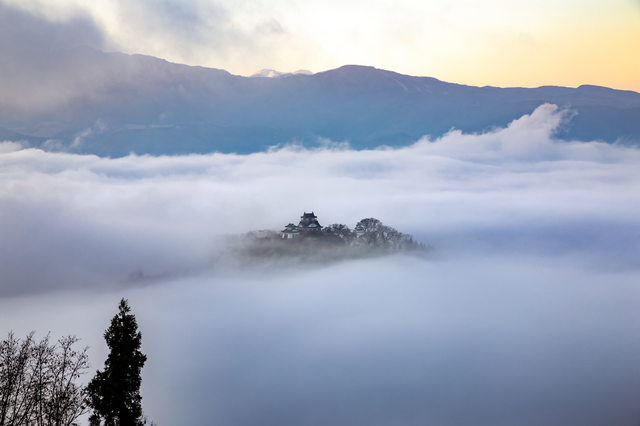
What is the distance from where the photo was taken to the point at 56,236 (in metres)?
133

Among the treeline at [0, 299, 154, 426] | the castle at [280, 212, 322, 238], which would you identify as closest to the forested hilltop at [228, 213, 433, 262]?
the castle at [280, 212, 322, 238]

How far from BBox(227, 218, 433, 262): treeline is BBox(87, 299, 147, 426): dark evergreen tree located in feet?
166

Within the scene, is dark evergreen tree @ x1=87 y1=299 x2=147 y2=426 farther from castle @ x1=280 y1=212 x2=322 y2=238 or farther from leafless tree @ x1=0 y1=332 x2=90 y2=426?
castle @ x1=280 y1=212 x2=322 y2=238

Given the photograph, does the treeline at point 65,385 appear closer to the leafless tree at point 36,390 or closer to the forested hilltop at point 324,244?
the leafless tree at point 36,390

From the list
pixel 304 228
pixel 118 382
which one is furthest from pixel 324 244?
pixel 118 382

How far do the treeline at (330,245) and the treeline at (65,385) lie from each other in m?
50.6

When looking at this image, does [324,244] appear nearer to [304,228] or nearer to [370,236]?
[304,228]

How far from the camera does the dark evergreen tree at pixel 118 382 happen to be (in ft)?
52.1

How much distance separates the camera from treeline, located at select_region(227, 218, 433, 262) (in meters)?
66.8

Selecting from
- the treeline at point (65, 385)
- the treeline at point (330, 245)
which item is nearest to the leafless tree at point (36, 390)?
the treeline at point (65, 385)

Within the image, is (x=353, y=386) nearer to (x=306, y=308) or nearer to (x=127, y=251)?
Answer: (x=306, y=308)

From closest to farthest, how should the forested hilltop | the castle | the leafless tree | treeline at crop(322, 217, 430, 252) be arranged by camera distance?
the leafless tree → the forested hilltop → treeline at crop(322, 217, 430, 252) → the castle

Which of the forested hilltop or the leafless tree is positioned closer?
the leafless tree

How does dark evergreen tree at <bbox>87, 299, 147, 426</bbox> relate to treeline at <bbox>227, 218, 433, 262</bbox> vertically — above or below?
below
